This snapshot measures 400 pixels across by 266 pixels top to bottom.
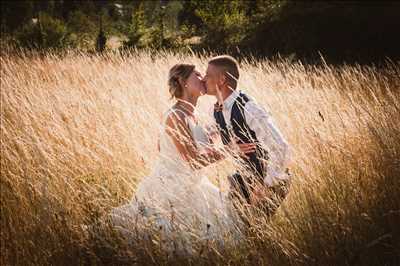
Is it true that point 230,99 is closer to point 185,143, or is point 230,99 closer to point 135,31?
point 185,143

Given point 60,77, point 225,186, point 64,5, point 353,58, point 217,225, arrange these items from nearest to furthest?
1. point 217,225
2. point 225,186
3. point 60,77
4. point 353,58
5. point 64,5

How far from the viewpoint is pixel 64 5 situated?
2820 cm

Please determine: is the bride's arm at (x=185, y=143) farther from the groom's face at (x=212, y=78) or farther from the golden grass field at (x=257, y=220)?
the golden grass field at (x=257, y=220)

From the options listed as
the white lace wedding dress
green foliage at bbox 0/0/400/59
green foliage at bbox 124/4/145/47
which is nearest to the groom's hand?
the white lace wedding dress

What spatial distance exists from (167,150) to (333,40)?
33.9 feet

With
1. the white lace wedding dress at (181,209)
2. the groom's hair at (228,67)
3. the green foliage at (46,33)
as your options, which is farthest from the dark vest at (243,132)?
the green foliage at (46,33)

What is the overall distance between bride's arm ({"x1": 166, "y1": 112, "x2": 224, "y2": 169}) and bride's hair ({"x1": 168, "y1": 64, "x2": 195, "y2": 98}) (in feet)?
0.76

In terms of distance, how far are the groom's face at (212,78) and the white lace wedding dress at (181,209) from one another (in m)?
0.33

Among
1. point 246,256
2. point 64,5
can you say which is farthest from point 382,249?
point 64,5

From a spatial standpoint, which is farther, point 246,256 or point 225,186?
point 225,186

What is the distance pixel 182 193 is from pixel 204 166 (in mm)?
284

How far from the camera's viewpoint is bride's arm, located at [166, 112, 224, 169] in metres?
2.72

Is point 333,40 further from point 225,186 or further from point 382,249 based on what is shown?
point 382,249

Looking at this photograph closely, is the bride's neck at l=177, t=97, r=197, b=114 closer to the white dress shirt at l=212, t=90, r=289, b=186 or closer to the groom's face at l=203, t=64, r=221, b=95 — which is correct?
the groom's face at l=203, t=64, r=221, b=95
